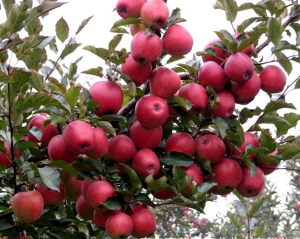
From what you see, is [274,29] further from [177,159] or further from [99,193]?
[99,193]

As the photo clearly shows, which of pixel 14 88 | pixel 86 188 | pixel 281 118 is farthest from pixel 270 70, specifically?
pixel 14 88

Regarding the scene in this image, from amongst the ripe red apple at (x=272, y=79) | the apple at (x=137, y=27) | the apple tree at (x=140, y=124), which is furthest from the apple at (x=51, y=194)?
the ripe red apple at (x=272, y=79)

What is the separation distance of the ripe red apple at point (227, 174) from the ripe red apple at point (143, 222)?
0.84ft

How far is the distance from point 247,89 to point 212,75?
13 cm

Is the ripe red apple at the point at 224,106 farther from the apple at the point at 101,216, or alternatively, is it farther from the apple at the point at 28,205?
the apple at the point at 28,205

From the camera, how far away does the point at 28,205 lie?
1.46m

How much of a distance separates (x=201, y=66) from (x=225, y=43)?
0.11 m

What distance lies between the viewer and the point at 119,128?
1.66 m

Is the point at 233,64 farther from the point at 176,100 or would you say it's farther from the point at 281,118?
the point at 281,118

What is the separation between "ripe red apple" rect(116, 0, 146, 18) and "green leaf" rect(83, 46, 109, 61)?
0.16 meters

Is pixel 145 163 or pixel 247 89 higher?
pixel 247 89

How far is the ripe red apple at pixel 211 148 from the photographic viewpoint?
156cm

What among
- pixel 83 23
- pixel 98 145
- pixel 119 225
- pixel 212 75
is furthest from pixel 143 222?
pixel 83 23

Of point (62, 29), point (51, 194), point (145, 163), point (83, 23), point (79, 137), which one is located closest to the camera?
point (79, 137)
